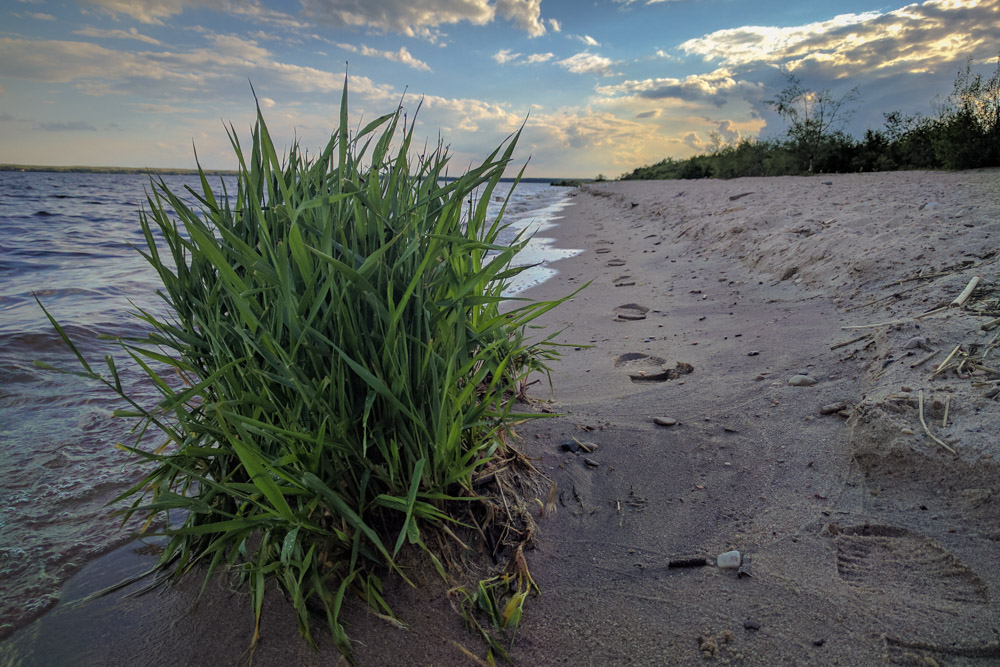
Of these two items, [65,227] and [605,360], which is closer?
[605,360]

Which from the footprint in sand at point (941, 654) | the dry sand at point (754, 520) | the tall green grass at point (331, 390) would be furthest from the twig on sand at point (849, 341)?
the tall green grass at point (331, 390)

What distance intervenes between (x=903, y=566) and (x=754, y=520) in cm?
32

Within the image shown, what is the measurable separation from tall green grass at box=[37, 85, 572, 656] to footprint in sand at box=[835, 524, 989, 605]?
894 millimetres

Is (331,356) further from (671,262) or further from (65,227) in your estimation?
(65,227)

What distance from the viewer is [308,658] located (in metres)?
1.08

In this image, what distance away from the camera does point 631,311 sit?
382cm

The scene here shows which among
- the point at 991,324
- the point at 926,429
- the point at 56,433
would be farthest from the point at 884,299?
the point at 56,433

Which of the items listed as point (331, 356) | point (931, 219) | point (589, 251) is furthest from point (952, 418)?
point (589, 251)

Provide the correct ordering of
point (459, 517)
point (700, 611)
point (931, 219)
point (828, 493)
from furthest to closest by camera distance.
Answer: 1. point (931, 219)
2. point (828, 493)
3. point (459, 517)
4. point (700, 611)

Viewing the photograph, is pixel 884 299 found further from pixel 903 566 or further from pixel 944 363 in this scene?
pixel 903 566

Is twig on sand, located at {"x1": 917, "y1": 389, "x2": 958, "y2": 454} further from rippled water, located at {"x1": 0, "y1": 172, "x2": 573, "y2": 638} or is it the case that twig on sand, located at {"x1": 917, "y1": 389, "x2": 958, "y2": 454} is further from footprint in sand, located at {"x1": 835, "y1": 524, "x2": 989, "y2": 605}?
rippled water, located at {"x1": 0, "y1": 172, "x2": 573, "y2": 638}

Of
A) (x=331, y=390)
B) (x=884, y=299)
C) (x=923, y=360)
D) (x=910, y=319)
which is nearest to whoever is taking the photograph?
(x=331, y=390)

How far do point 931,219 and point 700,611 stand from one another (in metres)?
3.94

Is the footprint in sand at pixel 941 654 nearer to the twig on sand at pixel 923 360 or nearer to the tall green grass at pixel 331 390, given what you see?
the tall green grass at pixel 331 390
